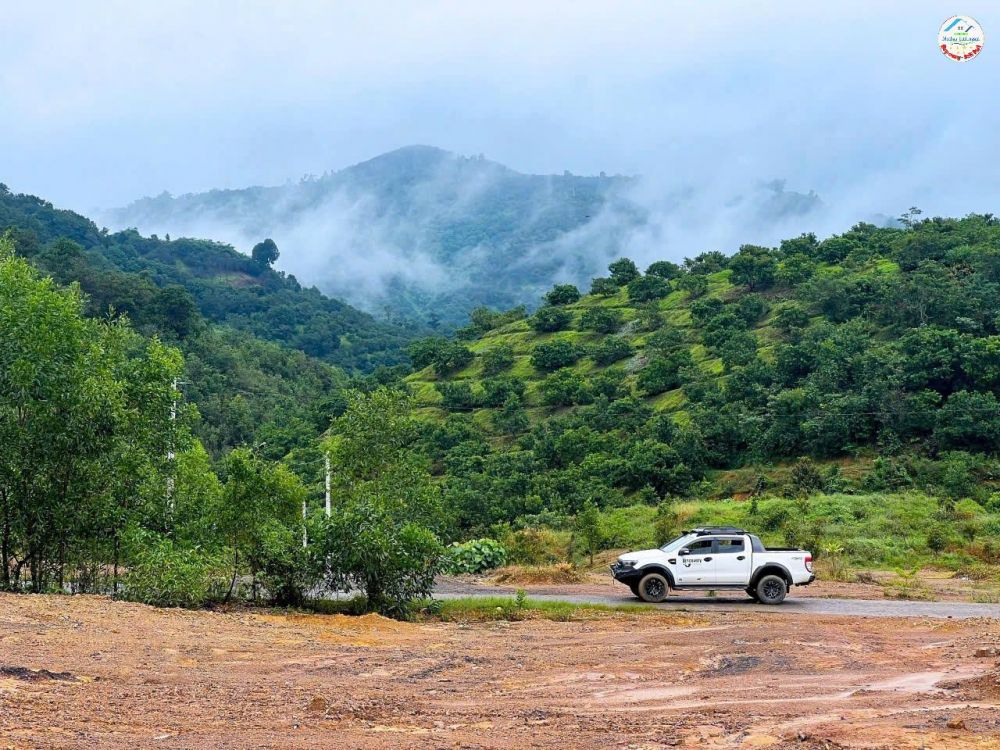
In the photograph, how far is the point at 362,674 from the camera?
38.8ft

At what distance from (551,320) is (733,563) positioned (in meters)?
51.9

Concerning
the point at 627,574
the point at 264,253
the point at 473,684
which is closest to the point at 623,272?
the point at 627,574

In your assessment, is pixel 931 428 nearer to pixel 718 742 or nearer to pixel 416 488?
pixel 416 488

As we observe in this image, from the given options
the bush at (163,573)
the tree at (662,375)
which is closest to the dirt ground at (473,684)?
the bush at (163,573)

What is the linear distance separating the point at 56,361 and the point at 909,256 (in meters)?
56.6

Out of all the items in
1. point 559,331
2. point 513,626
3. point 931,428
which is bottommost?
point 513,626

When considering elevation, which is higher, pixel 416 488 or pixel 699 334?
pixel 699 334

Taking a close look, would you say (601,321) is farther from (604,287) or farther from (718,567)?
(718,567)

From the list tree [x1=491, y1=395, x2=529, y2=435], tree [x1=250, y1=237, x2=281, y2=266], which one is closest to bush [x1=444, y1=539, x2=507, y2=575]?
tree [x1=491, y1=395, x2=529, y2=435]

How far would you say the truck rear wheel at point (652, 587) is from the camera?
864 inches

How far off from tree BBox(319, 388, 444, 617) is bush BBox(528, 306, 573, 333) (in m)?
46.5

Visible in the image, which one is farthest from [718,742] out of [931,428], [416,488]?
[931,428]

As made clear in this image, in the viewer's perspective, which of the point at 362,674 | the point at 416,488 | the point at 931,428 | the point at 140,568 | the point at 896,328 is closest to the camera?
the point at 362,674

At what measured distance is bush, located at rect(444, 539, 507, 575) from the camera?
32.5 meters
